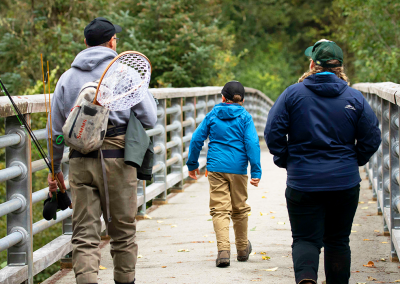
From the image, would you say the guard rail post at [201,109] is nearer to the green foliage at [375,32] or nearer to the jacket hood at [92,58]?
the jacket hood at [92,58]

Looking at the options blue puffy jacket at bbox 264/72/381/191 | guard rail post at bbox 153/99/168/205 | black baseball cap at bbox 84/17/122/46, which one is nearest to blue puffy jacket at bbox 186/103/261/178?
blue puffy jacket at bbox 264/72/381/191

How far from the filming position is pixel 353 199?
365 cm

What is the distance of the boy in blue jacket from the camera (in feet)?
16.8

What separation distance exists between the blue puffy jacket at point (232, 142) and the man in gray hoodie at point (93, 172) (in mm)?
1470

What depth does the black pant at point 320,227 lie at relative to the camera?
3621mm

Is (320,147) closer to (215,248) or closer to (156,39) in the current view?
(215,248)

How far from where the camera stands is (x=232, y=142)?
5.15 meters

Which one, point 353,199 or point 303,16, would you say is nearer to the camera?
point 353,199

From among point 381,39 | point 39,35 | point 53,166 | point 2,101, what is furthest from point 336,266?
point 39,35

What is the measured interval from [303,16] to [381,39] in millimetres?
27443

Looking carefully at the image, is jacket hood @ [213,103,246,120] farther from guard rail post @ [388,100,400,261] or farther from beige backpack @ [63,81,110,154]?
beige backpack @ [63,81,110,154]

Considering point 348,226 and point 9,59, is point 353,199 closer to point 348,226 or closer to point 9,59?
point 348,226

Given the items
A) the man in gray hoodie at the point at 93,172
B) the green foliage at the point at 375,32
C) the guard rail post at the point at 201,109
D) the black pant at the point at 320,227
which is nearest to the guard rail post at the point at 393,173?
the black pant at the point at 320,227

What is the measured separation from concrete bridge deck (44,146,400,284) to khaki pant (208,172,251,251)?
0.94 ft
